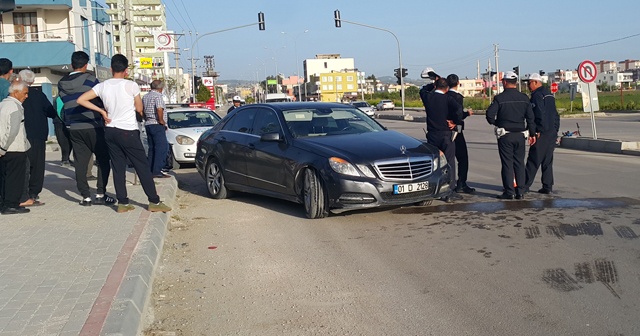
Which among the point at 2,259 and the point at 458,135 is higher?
the point at 458,135

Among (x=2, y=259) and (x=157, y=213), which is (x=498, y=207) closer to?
(x=157, y=213)

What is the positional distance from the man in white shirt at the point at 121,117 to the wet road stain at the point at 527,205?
3412 mm

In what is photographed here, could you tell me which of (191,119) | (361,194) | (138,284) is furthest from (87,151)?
(191,119)

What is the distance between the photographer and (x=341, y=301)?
568cm

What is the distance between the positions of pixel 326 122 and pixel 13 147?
4.18 meters

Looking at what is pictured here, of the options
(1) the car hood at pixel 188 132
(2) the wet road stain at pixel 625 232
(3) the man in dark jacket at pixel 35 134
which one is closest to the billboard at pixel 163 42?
(1) the car hood at pixel 188 132

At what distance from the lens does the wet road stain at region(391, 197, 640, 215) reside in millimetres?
9422

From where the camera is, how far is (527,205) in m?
9.66

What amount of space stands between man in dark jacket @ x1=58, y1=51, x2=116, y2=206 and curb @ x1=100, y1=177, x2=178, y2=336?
4.68 ft

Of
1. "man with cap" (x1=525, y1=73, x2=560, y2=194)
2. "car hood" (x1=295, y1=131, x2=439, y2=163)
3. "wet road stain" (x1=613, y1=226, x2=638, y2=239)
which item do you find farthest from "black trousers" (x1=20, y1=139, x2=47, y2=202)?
"wet road stain" (x1=613, y1=226, x2=638, y2=239)

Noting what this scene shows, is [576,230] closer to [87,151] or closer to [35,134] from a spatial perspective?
[87,151]

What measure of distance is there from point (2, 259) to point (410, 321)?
13.2 ft

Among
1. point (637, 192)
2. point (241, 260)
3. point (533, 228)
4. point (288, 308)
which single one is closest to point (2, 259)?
point (241, 260)

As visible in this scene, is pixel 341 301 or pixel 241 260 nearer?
pixel 341 301
